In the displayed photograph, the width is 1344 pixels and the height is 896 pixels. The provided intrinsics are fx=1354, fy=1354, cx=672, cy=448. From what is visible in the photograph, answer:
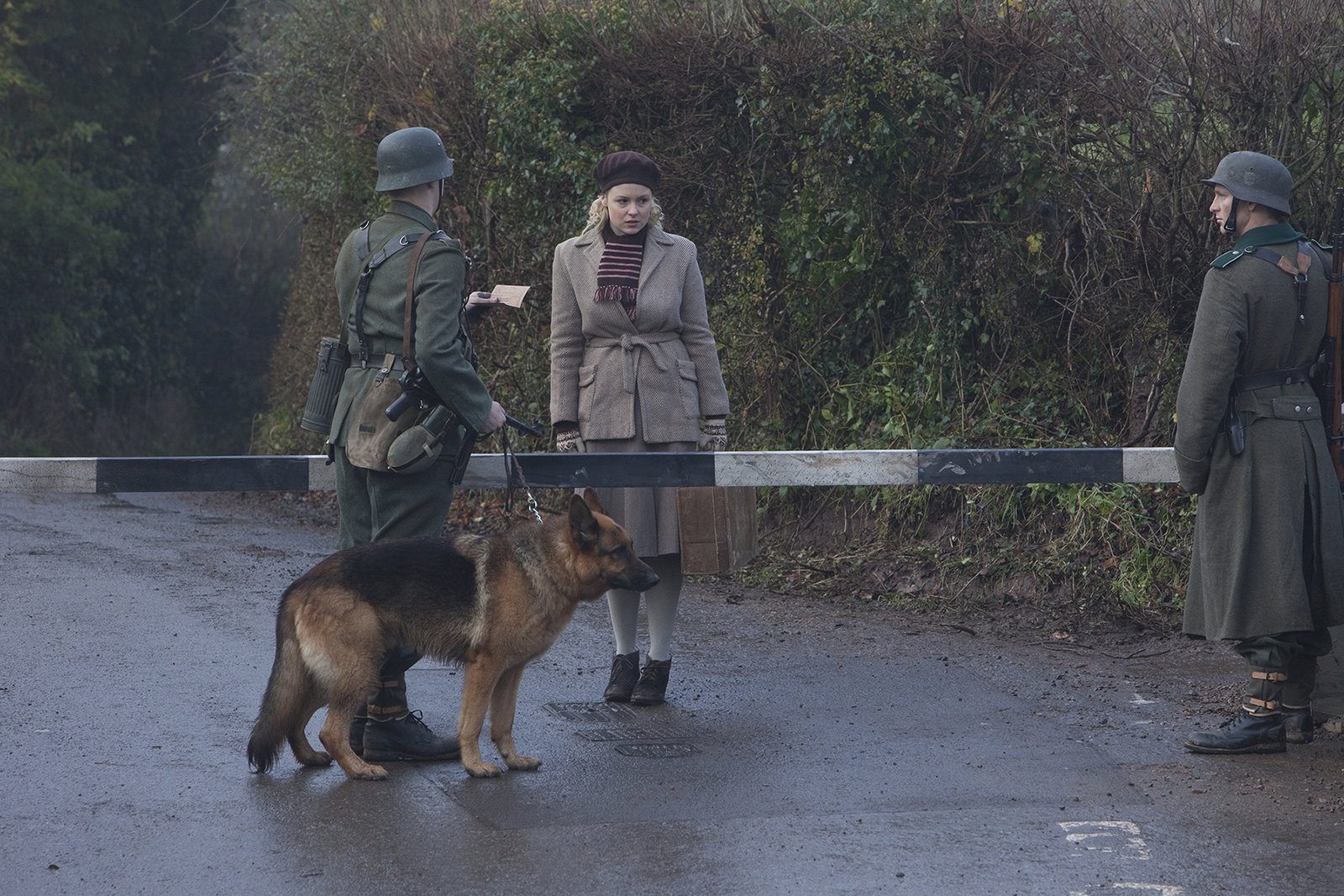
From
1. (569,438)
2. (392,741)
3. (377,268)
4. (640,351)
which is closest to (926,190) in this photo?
(640,351)

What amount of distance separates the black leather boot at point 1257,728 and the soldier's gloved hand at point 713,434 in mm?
2326

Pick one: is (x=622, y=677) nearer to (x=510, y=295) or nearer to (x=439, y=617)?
(x=439, y=617)

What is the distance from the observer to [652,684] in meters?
6.06

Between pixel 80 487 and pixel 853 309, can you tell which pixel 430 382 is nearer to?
pixel 80 487

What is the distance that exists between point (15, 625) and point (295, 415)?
741 centimetres

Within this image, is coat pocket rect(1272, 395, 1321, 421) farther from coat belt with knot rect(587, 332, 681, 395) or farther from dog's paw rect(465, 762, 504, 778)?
dog's paw rect(465, 762, 504, 778)

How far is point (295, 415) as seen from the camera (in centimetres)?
1458

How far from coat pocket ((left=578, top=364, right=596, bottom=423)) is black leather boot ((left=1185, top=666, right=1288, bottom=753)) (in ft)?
9.34

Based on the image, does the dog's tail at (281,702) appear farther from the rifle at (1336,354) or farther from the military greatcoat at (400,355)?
the rifle at (1336,354)

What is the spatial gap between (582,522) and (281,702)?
1255mm

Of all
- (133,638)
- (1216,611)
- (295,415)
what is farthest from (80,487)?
(295,415)

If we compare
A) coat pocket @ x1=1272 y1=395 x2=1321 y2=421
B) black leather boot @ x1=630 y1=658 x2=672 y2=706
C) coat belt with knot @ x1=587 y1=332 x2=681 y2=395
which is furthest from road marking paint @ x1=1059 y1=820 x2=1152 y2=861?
coat belt with knot @ x1=587 y1=332 x2=681 y2=395

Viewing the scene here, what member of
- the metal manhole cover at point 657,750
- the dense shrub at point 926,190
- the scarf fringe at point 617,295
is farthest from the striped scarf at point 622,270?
the dense shrub at point 926,190

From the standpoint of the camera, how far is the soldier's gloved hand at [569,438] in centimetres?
614
